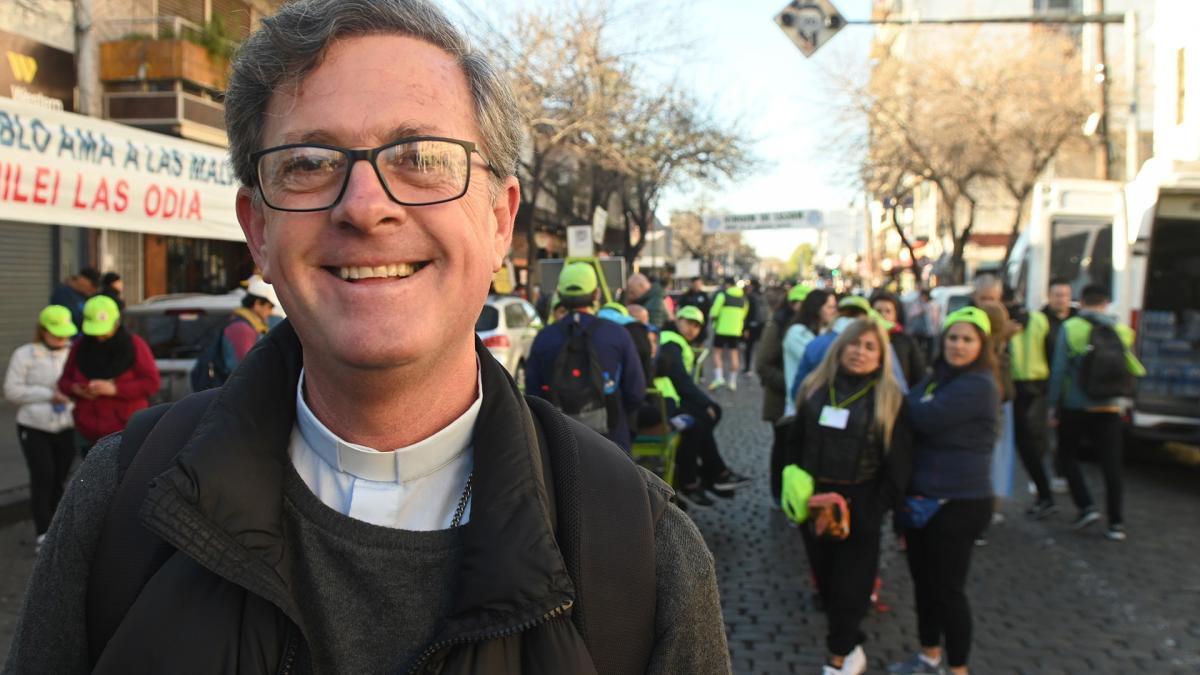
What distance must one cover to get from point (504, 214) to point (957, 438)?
13.1ft

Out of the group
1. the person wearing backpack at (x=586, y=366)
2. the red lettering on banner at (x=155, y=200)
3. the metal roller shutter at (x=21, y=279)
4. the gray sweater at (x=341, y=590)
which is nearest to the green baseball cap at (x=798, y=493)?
the person wearing backpack at (x=586, y=366)

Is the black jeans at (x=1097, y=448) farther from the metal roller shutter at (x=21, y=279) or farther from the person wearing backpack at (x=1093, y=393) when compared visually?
the metal roller shutter at (x=21, y=279)

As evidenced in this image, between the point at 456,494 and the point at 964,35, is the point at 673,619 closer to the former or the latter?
the point at 456,494

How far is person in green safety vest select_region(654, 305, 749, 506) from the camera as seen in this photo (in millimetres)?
8039

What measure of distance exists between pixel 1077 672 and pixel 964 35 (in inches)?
1070

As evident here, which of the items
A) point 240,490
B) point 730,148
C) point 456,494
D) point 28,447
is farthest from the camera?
point 730,148

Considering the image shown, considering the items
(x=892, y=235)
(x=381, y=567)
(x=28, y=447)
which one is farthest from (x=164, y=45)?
(x=892, y=235)

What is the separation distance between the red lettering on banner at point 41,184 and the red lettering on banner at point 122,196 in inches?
32.7

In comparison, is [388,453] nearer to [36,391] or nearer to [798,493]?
[798,493]

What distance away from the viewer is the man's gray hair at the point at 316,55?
1.42 metres

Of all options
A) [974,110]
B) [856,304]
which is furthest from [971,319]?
[974,110]

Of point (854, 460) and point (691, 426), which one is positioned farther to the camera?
point (691, 426)

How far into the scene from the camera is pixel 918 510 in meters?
5.04

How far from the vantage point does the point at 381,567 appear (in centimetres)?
138
